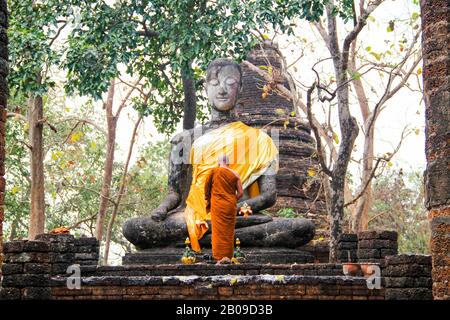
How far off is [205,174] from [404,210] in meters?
13.1

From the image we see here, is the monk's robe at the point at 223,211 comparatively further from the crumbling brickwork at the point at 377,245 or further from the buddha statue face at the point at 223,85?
the buddha statue face at the point at 223,85

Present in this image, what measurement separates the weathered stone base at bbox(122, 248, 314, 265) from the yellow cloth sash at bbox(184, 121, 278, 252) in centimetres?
80

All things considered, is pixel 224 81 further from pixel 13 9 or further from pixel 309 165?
pixel 309 165

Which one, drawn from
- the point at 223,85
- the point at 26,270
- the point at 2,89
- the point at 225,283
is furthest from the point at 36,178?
the point at 2,89

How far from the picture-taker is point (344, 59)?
1344cm

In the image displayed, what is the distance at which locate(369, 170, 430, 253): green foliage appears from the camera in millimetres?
23281

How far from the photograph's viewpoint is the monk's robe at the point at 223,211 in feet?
34.4

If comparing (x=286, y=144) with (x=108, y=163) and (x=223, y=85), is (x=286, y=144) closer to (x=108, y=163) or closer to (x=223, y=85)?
(x=108, y=163)

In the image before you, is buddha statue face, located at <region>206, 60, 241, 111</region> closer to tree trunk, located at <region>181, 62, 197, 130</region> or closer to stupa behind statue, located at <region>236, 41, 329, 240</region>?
tree trunk, located at <region>181, 62, 197, 130</region>

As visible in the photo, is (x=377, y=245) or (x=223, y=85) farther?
(x=223, y=85)

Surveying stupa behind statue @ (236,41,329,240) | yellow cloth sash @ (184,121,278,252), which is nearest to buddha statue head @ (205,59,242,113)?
yellow cloth sash @ (184,121,278,252)

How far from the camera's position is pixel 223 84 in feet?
41.8

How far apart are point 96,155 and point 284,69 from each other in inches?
412
